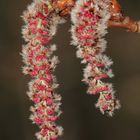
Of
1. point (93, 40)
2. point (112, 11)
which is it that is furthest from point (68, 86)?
point (93, 40)

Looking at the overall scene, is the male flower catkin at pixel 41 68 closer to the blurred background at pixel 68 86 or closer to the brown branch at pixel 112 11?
the brown branch at pixel 112 11

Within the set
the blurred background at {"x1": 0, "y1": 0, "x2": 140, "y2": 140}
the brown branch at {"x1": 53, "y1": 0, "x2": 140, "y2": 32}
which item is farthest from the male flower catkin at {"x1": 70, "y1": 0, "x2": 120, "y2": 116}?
the blurred background at {"x1": 0, "y1": 0, "x2": 140, "y2": 140}

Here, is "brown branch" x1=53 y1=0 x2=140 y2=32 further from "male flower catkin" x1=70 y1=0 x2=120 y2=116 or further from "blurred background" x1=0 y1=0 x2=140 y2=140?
"blurred background" x1=0 y1=0 x2=140 y2=140

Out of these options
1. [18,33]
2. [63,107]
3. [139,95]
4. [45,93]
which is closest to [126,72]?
[139,95]

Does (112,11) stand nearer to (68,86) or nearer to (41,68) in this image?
(41,68)

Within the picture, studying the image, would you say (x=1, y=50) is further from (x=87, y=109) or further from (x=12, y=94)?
(x=87, y=109)
